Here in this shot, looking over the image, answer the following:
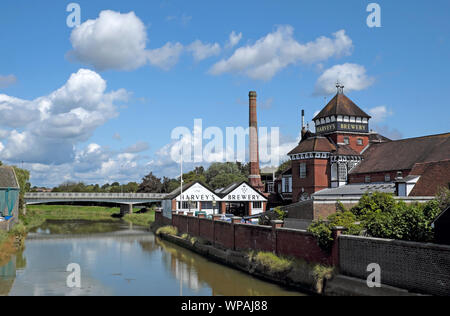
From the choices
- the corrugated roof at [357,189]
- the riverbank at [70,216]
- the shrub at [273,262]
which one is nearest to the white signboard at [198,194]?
the riverbank at [70,216]

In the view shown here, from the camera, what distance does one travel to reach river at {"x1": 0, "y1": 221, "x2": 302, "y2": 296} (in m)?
22.4

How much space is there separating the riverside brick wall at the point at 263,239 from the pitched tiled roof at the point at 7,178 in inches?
857

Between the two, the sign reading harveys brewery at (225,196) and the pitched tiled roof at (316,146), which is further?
the sign reading harveys brewery at (225,196)

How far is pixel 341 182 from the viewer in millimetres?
49875

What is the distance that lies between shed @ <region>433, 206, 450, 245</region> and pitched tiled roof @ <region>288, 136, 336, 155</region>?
3398 centimetres

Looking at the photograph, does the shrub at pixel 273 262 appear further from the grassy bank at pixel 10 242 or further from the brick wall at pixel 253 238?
the grassy bank at pixel 10 242

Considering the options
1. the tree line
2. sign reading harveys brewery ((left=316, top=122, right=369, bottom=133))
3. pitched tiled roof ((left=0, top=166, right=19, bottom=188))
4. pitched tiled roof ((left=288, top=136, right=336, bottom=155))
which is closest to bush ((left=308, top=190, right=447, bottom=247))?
pitched tiled roof ((left=288, top=136, right=336, bottom=155))

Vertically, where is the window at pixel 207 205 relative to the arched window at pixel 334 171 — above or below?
below

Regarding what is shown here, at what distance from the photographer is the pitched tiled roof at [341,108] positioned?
53656 millimetres

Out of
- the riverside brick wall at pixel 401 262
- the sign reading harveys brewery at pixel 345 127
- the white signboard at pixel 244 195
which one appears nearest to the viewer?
the riverside brick wall at pixel 401 262

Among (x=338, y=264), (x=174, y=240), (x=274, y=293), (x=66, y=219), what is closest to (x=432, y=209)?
(x=338, y=264)

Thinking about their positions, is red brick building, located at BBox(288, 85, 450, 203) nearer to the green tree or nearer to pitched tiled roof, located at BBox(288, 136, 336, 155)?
pitched tiled roof, located at BBox(288, 136, 336, 155)
